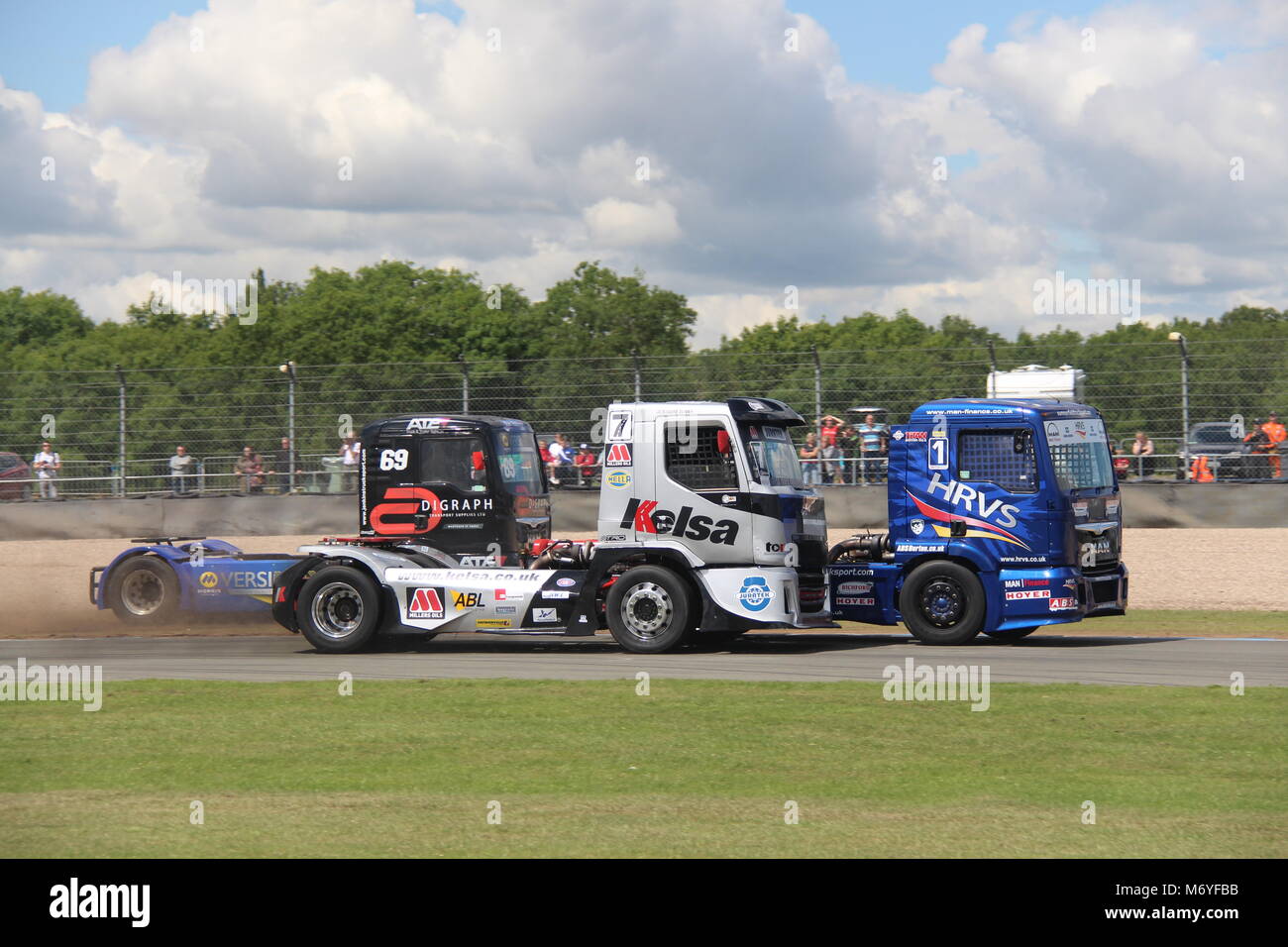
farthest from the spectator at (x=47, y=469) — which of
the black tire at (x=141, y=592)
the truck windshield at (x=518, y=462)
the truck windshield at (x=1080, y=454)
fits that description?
the truck windshield at (x=1080, y=454)

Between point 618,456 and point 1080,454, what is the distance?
4.72m

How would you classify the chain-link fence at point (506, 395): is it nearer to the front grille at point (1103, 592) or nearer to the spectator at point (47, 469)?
the spectator at point (47, 469)

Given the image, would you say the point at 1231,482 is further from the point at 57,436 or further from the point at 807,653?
the point at 57,436

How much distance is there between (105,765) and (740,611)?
7.01m

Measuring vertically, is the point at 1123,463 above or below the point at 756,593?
above

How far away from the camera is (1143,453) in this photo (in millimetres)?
23250

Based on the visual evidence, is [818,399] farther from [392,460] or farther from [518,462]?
→ [392,460]

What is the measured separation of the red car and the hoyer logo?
468 inches

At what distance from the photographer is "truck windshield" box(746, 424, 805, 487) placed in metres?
15.0

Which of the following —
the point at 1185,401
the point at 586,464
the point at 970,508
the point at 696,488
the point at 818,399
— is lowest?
the point at 970,508

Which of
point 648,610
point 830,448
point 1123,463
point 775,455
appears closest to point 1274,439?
point 1123,463
